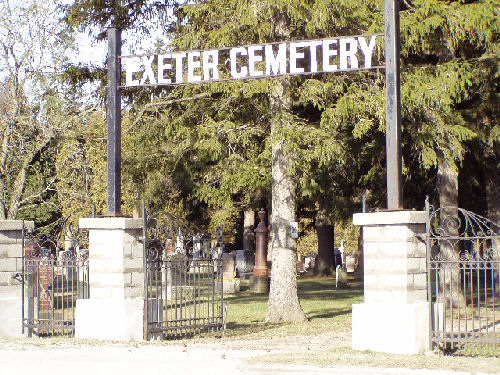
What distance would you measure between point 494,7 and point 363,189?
7912 millimetres

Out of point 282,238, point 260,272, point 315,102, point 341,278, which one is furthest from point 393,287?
point 341,278

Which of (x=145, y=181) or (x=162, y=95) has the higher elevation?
(x=162, y=95)

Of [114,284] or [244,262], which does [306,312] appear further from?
[244,262]

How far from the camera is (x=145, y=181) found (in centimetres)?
2153

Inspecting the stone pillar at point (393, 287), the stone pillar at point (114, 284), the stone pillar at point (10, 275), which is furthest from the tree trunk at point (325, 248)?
the stone pillar at point (393, 287)

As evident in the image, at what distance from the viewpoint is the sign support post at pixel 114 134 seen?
13992mm

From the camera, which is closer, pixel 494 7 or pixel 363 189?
pixel 494 7

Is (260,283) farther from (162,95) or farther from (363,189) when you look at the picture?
(162,95)

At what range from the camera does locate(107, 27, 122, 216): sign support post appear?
14.0 m

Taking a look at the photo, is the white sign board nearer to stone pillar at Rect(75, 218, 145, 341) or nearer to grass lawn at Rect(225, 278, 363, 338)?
stone pillar at Rect(75, 218, 145, 341)

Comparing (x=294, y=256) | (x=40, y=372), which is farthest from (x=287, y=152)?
(x=40, y=372)

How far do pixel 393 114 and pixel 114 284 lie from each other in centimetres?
531

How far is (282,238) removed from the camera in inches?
689

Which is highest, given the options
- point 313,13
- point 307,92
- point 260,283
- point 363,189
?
point 313,13
